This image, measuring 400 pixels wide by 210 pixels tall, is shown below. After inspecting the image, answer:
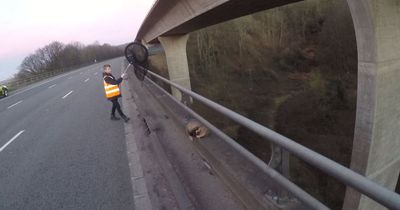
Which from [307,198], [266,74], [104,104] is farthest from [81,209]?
[266,74]

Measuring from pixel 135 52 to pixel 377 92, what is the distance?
674 cm

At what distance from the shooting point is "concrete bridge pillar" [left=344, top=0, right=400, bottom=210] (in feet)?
14.3

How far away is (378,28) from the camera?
430cm

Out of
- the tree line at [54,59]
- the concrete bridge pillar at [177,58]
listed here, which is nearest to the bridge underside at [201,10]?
the concrete bridge pillar at [177,58]

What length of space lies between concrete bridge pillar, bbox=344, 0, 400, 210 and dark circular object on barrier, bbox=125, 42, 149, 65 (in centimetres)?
615

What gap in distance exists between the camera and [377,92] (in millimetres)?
4777

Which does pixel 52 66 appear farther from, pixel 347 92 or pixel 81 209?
pixel 81 209

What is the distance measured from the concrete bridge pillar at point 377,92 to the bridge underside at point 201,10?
10.5 ft

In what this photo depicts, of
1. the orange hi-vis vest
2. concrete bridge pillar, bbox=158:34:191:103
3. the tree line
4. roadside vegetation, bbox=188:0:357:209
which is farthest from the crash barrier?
the tree line

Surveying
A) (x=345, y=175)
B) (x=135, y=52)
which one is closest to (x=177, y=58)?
(x=135, y=52)

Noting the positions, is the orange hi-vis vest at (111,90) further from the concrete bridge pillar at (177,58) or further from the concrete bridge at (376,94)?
the concrete bridge pillar at (177,58)

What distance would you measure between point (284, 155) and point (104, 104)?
10.7 metres

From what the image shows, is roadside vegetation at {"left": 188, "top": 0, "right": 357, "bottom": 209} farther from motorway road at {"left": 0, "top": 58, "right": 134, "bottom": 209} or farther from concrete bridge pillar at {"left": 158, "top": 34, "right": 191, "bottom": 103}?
motorway road at {"left": 0, "top": 58, "right": 134, "bottom": 209}

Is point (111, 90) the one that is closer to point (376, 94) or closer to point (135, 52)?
point (135, 52)
